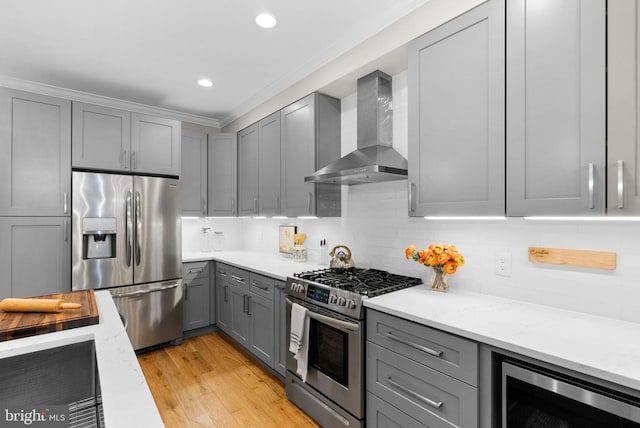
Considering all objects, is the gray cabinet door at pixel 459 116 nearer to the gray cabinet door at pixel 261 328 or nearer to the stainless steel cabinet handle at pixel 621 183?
the stainless steel cabinet handle at pixel 621 183

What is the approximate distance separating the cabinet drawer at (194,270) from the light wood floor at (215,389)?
28.6 inches

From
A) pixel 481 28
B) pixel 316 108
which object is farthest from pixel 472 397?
pixel 316 108

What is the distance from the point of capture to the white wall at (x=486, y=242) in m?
1.52

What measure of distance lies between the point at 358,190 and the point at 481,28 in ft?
4.87

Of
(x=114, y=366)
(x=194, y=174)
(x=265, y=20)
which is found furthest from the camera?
(x=194, y=174)

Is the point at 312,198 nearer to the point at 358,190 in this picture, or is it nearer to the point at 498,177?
the point at 358,190

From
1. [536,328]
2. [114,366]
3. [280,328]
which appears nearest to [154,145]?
[280,328]

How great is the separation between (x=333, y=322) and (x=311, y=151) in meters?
1.49

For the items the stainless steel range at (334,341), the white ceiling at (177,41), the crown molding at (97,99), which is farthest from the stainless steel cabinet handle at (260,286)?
the crown molding at (97,99)

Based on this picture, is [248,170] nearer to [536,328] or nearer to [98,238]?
[98,238]

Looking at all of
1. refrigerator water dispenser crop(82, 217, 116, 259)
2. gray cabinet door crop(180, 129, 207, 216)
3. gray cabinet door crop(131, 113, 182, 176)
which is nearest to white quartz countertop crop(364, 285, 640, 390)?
refrigerator water dispenser crop(82, 217, 116, 259)

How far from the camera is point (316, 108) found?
9.32ft

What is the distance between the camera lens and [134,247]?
3166 millimetres

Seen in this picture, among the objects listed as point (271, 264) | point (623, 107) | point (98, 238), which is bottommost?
point (271, 264)
